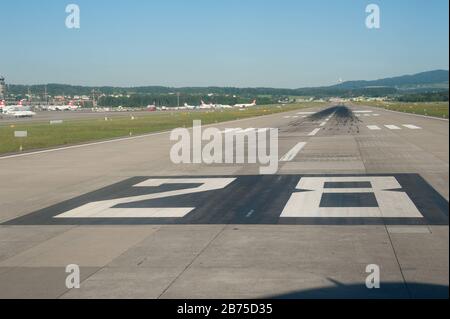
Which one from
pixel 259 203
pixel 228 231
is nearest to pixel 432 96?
pixel 228 231

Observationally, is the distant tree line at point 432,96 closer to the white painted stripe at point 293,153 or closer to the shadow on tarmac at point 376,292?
the shadow on tarmac at point 376,292

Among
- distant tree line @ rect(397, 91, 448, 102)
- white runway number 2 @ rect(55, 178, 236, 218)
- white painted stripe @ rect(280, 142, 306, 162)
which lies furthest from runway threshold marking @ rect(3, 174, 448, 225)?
white painted stripe @ rect(280, 142, 306, 162)

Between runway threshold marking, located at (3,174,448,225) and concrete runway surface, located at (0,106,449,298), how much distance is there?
5 centimetres

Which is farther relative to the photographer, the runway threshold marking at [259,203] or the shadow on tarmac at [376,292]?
the runway threshold marking at [259,203]

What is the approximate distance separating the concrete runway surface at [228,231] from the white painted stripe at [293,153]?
348cm

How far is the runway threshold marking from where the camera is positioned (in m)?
14.6

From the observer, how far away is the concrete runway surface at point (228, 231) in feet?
29.6

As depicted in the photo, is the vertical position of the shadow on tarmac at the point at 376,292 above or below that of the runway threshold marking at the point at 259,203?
below

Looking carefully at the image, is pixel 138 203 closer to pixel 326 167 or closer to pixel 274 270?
pixel 274 270

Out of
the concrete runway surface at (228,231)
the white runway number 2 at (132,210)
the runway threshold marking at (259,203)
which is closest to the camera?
the concrete runway surface at (228,231)

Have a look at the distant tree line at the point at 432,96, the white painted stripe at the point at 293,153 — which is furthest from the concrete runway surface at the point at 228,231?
the white painted stripe at the point at 293,153

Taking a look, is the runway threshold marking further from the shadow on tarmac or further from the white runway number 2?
the shadow on tarmac
